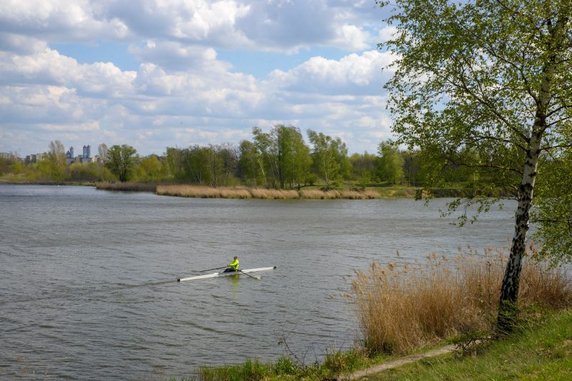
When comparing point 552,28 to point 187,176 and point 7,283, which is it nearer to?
point 7,283

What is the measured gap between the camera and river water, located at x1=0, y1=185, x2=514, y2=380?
14406mm

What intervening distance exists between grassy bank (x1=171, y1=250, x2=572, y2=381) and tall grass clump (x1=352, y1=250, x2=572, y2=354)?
0.8 inches

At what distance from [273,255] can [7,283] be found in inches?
505

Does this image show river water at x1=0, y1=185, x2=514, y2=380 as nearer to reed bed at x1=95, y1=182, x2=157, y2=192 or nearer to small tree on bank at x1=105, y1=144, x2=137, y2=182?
reed bed at x1=95, y1=182, x2=157, y2=192

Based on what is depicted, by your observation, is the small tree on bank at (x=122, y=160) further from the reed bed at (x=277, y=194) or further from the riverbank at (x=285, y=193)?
the reed bed at (x=277, y=194)

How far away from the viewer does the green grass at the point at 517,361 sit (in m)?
8.13

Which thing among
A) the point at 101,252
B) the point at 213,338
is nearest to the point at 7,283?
the point at 101,252

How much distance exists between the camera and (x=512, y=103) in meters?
11.9

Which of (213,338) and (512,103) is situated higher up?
(512,103)

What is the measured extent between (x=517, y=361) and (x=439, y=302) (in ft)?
16.0

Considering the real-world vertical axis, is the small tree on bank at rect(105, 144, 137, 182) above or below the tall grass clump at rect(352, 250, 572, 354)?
above

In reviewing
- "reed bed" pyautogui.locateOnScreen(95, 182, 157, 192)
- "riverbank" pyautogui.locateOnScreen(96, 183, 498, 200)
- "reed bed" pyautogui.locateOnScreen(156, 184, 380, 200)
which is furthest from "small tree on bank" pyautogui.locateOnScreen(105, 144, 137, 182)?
"reed bed" pyautogui.locateOnScreen(156, 184, 380, 200)

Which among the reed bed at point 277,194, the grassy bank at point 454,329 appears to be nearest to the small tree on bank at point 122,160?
the reed bed at point 277,194

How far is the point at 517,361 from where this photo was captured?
904 cm
